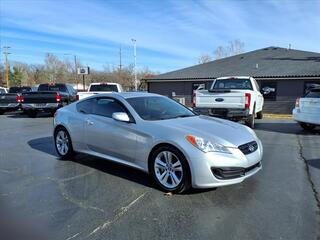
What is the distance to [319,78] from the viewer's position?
2141cm

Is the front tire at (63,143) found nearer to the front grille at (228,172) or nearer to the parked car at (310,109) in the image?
the front grille at (228,172)

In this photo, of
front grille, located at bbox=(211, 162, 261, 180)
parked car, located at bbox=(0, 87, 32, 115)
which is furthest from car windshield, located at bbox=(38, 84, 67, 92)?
front grille, located at bbox=(211, 162, 261, 180)

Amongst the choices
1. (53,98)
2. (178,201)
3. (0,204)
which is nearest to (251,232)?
(178,201)

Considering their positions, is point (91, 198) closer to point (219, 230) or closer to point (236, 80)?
point (219, 230)

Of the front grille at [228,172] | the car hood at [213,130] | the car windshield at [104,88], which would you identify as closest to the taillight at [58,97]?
the car windshield at [104,88]

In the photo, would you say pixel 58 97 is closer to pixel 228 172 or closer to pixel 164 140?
pixel 164 140

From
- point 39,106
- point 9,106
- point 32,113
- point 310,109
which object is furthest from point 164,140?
point 9,106

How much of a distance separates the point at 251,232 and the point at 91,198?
2.25m

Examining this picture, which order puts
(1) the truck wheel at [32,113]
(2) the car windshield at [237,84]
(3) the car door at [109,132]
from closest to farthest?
(3) the car door at [109,132] < (2) the car windshield at [237,84] < (1) the truck wheel at [32,113]

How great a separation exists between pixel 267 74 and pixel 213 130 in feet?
63.8

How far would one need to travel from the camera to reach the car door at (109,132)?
5.65m

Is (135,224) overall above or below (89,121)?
below

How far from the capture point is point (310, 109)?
11.2m

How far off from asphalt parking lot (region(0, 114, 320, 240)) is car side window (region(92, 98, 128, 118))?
41.2 inches
